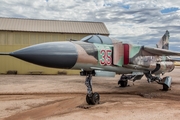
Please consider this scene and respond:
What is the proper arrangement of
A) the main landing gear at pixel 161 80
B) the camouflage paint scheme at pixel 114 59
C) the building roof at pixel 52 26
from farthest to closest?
the building roof at pixel 52 26, the main landing gear at pixel 161 80, the camouflage paint scheme at pixel 114 59

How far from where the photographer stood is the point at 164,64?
1264 cm

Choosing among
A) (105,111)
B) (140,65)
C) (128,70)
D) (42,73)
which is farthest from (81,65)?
(42,73)

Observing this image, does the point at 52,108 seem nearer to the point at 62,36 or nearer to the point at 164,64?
the point at 164,64

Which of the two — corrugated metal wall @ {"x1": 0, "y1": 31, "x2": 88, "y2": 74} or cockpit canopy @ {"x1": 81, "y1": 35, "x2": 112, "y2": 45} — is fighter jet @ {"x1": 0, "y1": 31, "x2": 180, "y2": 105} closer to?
cockpit canopy @ {"x1": 81, "y1": 35, "x2": 112, "y2": 45}

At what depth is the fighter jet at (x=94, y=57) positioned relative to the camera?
6.43 m

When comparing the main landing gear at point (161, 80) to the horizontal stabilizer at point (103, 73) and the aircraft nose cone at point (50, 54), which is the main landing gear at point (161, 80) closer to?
the horizontal stabilizer at point (103, 73)

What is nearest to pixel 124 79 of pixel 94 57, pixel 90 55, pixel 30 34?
pixel 94 57

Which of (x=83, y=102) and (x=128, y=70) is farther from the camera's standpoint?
(x=128, y=70)

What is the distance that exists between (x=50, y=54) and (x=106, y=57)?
2.41 meters

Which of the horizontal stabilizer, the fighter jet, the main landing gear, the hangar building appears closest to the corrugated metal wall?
the hangar building

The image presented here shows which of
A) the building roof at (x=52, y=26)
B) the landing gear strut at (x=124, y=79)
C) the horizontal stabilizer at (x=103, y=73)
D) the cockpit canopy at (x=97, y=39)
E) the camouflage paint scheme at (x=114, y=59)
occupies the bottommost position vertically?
the landing gear strut at (x=124, y=79)

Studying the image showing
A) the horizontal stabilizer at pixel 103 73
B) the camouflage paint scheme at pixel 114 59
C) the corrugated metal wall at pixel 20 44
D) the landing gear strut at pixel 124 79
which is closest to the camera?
the camouflage paint scheme at pixel 114 59

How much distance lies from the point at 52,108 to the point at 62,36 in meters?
18.2

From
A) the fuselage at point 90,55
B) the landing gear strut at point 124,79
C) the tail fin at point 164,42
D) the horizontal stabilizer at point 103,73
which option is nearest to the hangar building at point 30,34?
the tail fin at point 164,42
